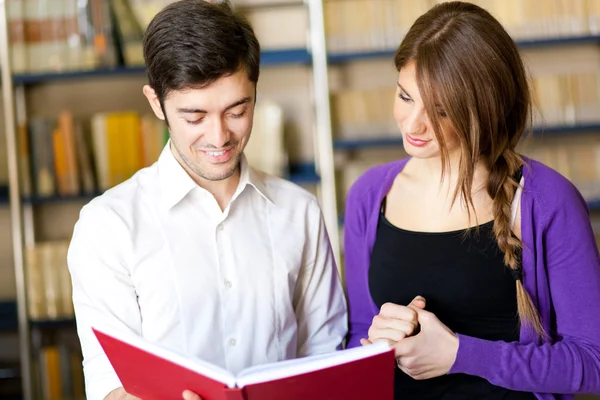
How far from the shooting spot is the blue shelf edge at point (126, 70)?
11.7 ft

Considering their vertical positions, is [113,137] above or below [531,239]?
above

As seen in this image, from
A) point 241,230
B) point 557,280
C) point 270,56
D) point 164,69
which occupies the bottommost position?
point 557,280

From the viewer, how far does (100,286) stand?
1.54 meters

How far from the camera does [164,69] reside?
1529 mm

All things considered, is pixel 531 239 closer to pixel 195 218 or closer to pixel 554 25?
pixel 195 218

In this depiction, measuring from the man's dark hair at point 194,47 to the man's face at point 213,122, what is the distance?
0.02 metres

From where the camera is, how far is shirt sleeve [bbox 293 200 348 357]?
173cm

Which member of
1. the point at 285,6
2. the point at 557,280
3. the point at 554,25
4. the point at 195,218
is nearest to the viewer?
the point at 557,280

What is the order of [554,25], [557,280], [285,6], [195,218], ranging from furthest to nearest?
1. [285,6]
2. [554,25]
3. [195,218]
4. [557,280]

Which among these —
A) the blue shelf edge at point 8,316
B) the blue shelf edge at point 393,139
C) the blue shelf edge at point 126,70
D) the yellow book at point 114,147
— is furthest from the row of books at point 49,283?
the blue shelf edge at point 393,139

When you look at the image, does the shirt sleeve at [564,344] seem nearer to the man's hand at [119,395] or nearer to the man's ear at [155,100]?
the man's hand at [119,395]

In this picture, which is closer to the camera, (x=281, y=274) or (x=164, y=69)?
(x=164, y=69)

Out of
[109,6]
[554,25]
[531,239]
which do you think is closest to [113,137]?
[109,6]

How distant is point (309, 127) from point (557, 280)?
256cm
